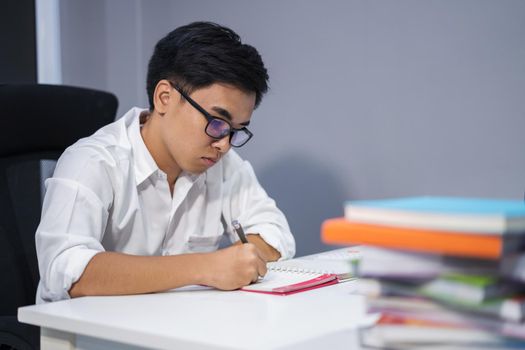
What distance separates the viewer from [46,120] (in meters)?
1.67

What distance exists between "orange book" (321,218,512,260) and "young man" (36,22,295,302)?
556 millimetres

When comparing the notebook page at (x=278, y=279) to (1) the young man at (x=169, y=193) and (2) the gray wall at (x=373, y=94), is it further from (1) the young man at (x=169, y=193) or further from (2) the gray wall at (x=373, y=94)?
(2) the gray wall at (x=373, y=94)

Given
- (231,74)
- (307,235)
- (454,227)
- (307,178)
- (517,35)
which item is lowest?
(307,235)

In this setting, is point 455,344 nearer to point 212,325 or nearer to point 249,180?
point 212,325

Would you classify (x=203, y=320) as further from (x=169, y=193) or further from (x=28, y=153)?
(x=28, y=153)

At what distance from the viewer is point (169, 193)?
166 centimetres

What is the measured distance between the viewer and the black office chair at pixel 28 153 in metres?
1.54

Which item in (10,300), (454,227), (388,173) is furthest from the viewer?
(388,173)

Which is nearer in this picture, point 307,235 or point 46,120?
point 46,120

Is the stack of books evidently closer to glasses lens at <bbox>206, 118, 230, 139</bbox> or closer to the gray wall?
Result: glasses lens at <bbox>206, 118, 230, 139</bbox>

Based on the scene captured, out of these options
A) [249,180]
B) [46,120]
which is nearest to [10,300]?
[46,120]

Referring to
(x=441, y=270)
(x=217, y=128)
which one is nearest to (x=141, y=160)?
(x=217, y=128)

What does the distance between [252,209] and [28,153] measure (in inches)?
25.5

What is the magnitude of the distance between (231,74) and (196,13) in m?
1.22
